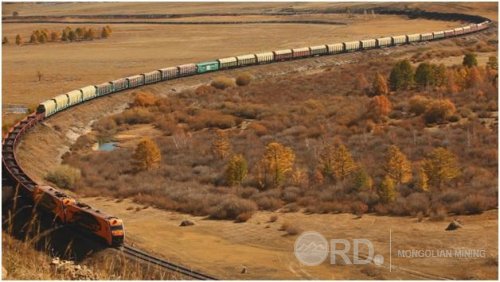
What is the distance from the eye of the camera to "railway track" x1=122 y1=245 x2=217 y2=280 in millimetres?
25141

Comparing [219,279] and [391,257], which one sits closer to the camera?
[219,279]

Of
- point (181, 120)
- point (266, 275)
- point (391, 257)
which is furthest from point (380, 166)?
point (181, 120)

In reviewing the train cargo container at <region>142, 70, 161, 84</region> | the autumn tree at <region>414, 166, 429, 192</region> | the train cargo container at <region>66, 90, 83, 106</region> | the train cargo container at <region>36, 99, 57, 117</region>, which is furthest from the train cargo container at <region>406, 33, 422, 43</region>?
the autumn tree at <region>414, 166, 429, 192</region>

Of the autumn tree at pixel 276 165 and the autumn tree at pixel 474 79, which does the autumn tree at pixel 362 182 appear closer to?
the autumn tree at pixel 276 165

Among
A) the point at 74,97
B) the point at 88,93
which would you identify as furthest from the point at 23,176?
the point at 88,93

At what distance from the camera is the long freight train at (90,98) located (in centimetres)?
2850

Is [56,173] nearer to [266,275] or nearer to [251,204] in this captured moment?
[251,204]

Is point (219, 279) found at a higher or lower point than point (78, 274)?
lower

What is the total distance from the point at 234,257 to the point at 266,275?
2520 millimetres

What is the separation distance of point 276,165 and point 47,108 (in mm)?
27342

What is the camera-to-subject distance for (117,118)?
2525 inches

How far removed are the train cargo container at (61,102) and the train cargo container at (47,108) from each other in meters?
0.94

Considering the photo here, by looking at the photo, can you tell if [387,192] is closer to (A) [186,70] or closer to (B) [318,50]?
(A) [186,70]

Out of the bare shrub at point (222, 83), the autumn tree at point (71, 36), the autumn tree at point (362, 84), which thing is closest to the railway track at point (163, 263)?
the autumn tree at point (362, 84)
